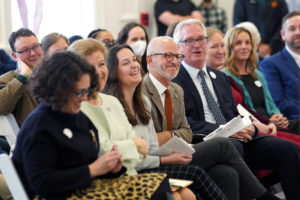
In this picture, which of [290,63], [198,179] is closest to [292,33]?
[290,63]

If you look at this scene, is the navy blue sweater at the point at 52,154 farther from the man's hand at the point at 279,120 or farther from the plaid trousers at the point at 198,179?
the man's hand at the point at 279,120

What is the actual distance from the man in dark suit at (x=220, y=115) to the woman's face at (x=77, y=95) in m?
1.65

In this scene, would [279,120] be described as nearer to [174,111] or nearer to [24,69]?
[174,111]

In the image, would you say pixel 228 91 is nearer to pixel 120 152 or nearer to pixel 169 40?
pixel 169 40

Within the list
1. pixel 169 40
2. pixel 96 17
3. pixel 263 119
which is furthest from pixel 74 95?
pixel 96 17

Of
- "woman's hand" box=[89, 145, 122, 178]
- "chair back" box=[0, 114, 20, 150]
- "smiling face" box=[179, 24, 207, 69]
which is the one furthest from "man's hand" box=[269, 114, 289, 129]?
"woman's hand" box=[89, 145, 122, 178]

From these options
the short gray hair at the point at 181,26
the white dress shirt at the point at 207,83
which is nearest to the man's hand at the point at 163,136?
the white dress shirt at the point at 207,83

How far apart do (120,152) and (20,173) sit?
0.55 meters

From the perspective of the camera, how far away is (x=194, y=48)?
14.1 feet

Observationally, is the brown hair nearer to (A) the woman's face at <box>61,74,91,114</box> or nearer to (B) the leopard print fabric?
(B) the leopard print fabric

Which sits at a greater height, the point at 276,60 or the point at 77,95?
the point at 77,95

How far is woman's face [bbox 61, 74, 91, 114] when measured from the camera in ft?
7.95

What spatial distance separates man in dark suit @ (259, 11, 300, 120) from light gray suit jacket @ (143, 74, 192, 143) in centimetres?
173

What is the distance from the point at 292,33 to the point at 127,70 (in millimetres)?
2894
